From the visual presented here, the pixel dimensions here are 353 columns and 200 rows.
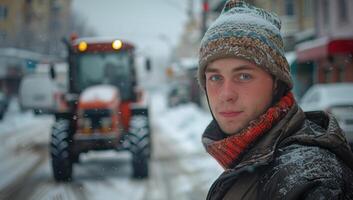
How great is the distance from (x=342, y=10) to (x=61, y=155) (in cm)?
1539

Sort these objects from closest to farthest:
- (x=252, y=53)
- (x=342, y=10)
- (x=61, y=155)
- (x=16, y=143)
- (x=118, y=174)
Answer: (x=252, y=53)
(x=61, y=155)
(x=118, y=174)
(x=16, y=143)
(x=342, y=10)

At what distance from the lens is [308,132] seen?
1663 mm

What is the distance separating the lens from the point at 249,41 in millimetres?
1788

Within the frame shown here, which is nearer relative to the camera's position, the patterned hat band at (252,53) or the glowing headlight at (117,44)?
the patterned hat band at (252,53)

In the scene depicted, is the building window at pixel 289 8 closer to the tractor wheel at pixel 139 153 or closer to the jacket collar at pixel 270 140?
the tractor wheel at pixel 139 153

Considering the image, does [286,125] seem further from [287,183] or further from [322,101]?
[322,101]

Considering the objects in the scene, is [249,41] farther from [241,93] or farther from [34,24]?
[34,24]

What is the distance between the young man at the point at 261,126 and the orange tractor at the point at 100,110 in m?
8.00

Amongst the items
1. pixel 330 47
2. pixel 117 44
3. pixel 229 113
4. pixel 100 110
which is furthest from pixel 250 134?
pixel 330 47

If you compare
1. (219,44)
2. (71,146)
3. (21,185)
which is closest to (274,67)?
(219,44)

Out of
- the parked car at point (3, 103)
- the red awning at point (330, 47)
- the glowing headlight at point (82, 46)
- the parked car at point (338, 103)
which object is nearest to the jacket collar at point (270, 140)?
the parked car at point (338, 103)

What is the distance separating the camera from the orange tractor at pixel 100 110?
993 centimetres

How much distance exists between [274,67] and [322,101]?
10.1 metres

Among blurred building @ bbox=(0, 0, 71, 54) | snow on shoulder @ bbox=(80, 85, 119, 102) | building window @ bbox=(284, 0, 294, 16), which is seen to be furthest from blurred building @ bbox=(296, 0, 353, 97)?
blurred building @ bbox=(0, 0, 71, 54)
